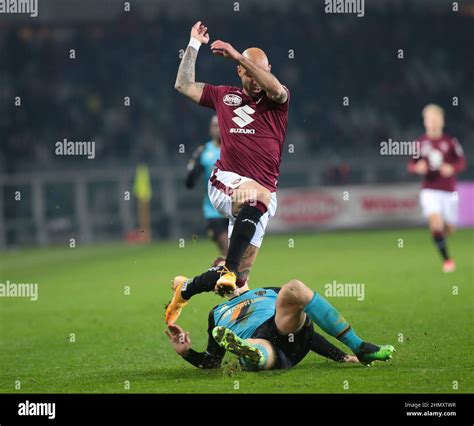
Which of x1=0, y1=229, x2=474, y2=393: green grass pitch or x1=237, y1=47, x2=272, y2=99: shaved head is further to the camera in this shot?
x1=237, y1=47, x2=272, y2=99: shaved head

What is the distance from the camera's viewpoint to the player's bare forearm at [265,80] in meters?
7.73

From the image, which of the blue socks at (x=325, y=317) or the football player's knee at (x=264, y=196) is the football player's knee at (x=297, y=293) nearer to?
the blue socks at (x=325, y=317)

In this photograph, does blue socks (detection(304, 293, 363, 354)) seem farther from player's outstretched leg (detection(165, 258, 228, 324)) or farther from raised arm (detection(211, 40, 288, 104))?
raised arm (detection(211, 40, 288, 104))

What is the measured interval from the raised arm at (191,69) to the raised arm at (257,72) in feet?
1.93

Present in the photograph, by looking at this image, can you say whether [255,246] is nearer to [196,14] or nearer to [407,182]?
[407,182]

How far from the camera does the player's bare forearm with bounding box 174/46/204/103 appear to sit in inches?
332

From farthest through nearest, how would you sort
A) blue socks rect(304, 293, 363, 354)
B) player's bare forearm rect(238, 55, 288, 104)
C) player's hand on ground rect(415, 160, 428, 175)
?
player's hand on ground rect(415, 160, 428, 175)
player's bare forearm rect(238, 55, 288, 104)
blue socks rect(304, 293, 363, 354)

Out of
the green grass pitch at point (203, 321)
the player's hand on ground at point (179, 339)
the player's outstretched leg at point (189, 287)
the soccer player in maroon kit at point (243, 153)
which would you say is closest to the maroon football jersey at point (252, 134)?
the soccer player in maroon kit at point (243, 153)

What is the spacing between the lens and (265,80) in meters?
7.83

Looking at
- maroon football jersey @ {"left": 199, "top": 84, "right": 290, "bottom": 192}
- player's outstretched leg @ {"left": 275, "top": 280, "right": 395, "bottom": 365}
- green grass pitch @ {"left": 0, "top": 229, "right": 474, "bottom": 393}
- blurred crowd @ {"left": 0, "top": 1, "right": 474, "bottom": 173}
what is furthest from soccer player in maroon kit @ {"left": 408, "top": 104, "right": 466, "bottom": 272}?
blurred crowd @ {"left": 0, "top": 1, "right": 474, "bottom": 173}

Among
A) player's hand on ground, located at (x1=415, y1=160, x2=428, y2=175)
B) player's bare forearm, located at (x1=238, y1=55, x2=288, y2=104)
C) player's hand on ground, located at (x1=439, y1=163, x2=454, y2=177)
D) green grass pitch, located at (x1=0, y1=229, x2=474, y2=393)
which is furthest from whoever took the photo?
player's hand on ground, located at (x1=439, y1=163, x2=454, y2=177)

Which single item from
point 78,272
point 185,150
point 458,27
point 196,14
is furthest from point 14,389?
point 458,27

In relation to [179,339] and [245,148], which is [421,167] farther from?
[179,339]

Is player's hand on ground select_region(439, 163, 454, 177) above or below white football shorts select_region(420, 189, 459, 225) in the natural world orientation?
above
